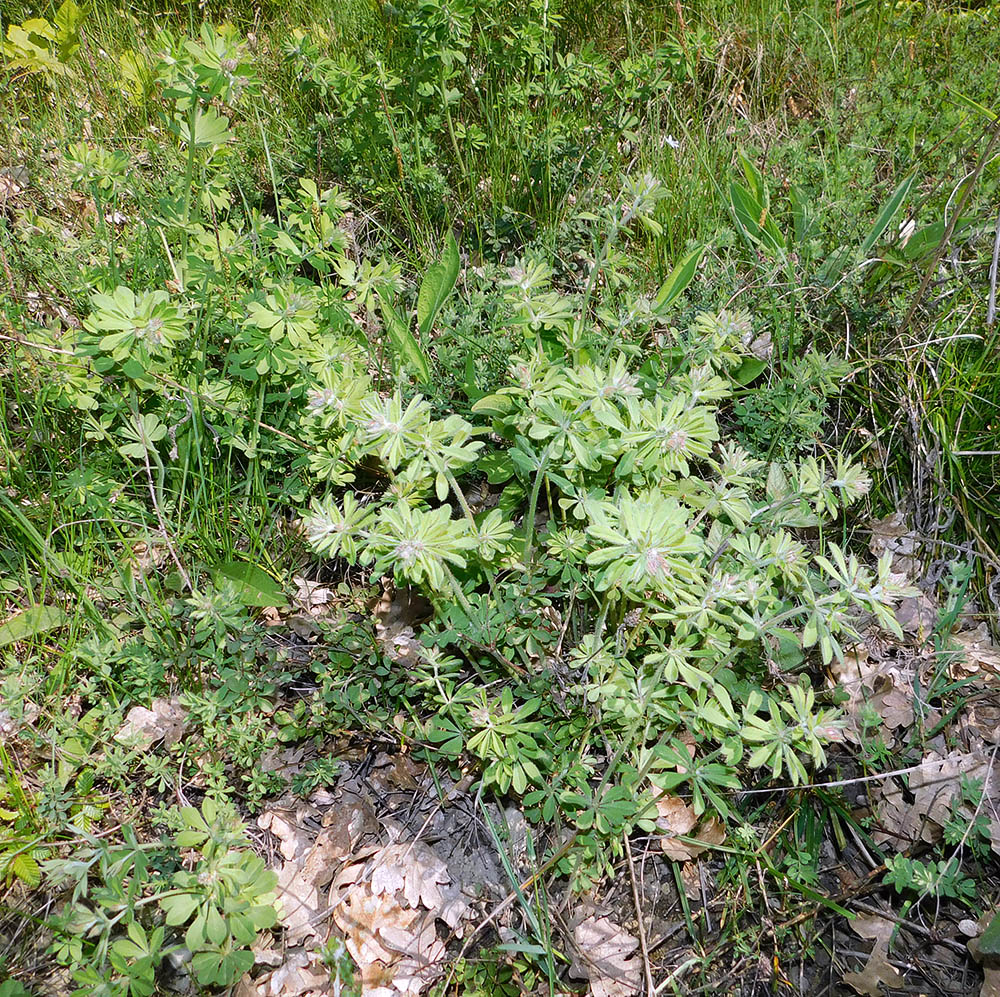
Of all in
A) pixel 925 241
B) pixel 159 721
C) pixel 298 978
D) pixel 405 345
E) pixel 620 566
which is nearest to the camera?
pixel 620 566

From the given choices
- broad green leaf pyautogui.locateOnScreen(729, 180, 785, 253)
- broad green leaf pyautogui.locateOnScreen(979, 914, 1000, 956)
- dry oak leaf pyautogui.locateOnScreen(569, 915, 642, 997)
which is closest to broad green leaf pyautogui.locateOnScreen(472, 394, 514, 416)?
broad green leaf pyautogui.locateOnScreen(729, 180, 785, 253)

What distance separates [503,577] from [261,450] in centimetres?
88

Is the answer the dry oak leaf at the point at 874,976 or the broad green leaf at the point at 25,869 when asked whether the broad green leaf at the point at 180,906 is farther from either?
the dry oak leaf at the point at 874,976

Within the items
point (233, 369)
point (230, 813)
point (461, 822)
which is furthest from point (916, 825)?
point (233, 369)

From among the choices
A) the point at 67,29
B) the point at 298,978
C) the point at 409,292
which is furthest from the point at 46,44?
the point at 298,978

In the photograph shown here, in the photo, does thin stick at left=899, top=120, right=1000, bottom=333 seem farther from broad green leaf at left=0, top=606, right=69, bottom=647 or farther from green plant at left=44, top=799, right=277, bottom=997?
broad green leaf at left=0, top=606, right=69, bottom=647

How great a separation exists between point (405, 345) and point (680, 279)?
100 centimetres

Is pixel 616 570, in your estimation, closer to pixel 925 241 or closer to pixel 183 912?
pixel 183 912

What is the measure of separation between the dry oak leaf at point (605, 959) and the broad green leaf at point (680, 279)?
1.95 metres

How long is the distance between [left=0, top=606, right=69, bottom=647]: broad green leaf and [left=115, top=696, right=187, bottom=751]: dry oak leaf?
35 cm

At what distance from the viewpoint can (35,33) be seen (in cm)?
349

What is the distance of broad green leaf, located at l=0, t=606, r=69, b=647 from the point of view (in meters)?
2.22

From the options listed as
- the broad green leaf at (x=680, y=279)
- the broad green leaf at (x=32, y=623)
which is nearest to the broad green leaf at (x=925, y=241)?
the broad green leaf at (x=680, y=279)

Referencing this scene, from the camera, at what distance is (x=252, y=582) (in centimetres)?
235
